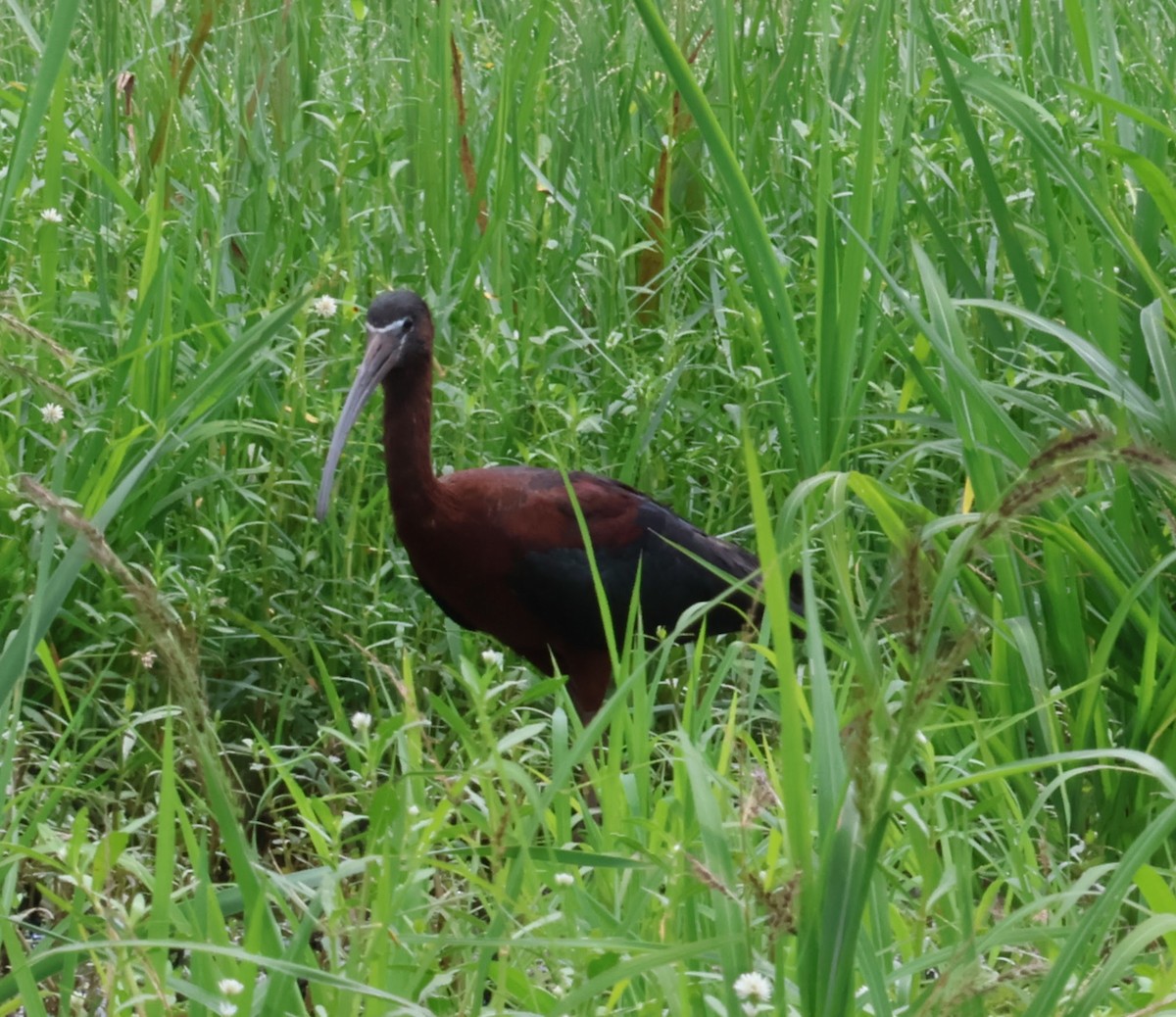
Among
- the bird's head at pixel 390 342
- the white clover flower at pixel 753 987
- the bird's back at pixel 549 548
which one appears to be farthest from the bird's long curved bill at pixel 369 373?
the white clover flower at pixel 753 987

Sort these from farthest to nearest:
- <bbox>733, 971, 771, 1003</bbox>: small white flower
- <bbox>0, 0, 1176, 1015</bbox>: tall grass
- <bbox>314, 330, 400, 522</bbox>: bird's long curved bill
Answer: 1. <bbox>314, 330, 400, 522</bbox>: bird's long curved bill
2. <bbox>0, 0, 1176, 1015</bbox>: tall grass
3. <bbox>733, 971, 771, 1003</bbox>: small white flower

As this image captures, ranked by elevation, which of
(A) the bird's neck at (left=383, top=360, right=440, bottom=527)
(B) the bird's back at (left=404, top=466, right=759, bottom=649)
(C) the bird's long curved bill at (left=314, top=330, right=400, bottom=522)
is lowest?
(B) the bird's back at (left=404, top=466, right=759, bottom=649)

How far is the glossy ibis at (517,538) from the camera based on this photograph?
3.11m

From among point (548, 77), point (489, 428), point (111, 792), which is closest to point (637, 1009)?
point (111, 792)

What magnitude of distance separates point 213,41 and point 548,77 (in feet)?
3.35

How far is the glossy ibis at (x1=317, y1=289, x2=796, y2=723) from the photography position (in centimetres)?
311

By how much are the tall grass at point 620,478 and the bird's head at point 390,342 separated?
0.35 feet

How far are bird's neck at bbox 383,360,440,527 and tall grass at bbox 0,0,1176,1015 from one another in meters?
0.13

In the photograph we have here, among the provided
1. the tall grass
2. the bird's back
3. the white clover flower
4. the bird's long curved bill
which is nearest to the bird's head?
the bird's long curved bill

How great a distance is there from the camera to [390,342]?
3092mm

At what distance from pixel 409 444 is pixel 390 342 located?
181 millimetres

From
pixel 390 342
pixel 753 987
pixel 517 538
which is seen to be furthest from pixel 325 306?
pixel 753 987

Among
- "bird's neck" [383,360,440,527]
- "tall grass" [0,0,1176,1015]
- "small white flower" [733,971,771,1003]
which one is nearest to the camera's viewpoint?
"small white flower" [733,971,771,1003]

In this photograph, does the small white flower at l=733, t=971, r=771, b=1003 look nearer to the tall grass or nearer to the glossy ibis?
the tall grass
